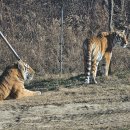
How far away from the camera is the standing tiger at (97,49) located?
13008 mm

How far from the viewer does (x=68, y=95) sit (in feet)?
38.2

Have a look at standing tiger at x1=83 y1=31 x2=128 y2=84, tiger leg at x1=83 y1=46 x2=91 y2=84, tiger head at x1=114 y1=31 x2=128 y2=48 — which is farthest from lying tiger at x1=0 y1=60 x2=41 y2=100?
tiger head at x1=114 y1=31 x2=128 y2=48

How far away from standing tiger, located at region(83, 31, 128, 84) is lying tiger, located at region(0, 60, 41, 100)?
1786 mm

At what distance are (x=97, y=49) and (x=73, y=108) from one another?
336 cm

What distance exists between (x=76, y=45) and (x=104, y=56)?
1.67 metres

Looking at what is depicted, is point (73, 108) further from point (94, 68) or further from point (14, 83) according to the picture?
point (94, 68)

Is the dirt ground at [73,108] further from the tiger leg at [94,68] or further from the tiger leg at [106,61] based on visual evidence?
the tiger leg at [106,61]

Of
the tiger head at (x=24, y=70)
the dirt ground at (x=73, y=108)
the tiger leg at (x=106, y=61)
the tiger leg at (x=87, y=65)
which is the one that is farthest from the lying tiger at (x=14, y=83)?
the tiger leg at (x=106, y=61)

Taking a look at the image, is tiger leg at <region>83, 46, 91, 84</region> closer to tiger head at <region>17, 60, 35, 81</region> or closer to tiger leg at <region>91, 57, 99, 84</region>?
tiger leg at <region>91, 57, 99, 84</region>

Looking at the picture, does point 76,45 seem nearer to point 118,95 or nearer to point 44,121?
point 118,95

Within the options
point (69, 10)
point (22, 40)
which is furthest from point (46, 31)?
point (69, 10)

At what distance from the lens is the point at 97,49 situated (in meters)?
13.5

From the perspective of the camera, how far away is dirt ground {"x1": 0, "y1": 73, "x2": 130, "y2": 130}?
9.22 metres

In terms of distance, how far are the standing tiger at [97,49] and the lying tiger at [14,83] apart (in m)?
1.79
